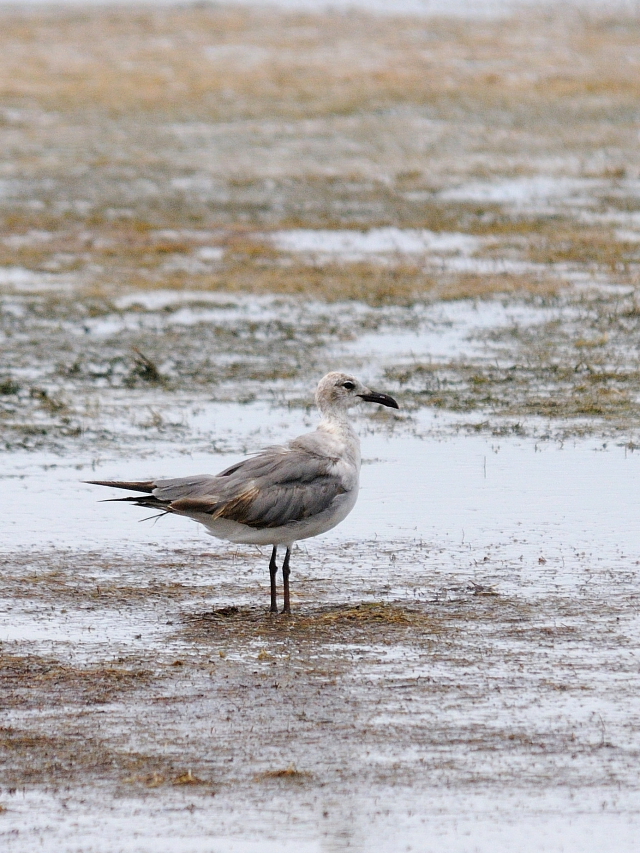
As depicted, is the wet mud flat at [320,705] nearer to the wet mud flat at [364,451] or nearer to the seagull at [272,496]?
the wet mud flat at [364,451]

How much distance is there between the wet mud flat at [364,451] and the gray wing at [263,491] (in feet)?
1.49

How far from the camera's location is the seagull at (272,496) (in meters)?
7.68

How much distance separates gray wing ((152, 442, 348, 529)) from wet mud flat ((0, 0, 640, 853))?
455mm

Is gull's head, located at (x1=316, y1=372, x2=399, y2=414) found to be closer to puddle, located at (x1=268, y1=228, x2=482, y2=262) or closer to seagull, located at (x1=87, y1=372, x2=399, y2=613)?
seagull, located at (x1=87, y1=372, x2=399, y2=613)

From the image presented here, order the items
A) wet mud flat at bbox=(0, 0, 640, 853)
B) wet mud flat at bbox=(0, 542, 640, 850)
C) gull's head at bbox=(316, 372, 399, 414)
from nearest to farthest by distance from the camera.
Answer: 1. wet mud flat at bbox=(0, 542, 640, 850)
2. wet mud flat at bbox=(0, 0, 640, 853)
3. gull's head at bbox=(316, 372, 399, 414)

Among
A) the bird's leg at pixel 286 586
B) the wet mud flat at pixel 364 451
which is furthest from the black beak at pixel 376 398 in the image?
the bird's leg at pixel 286 586

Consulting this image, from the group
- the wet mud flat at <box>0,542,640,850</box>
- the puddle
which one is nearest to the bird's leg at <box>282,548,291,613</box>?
the wet mud flat at <box>0,542,640,850</box>

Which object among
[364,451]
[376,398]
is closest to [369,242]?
[364,451]

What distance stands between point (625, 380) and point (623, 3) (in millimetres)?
30335

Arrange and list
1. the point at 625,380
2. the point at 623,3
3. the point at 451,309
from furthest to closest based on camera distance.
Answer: the point at 623,3 → the point at 451,309 → the point at 625,380

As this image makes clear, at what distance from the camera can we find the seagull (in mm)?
7680

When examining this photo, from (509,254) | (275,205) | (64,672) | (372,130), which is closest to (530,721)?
(64,672)

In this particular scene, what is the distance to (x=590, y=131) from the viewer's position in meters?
24.8

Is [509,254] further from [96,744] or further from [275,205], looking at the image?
[96,744]
